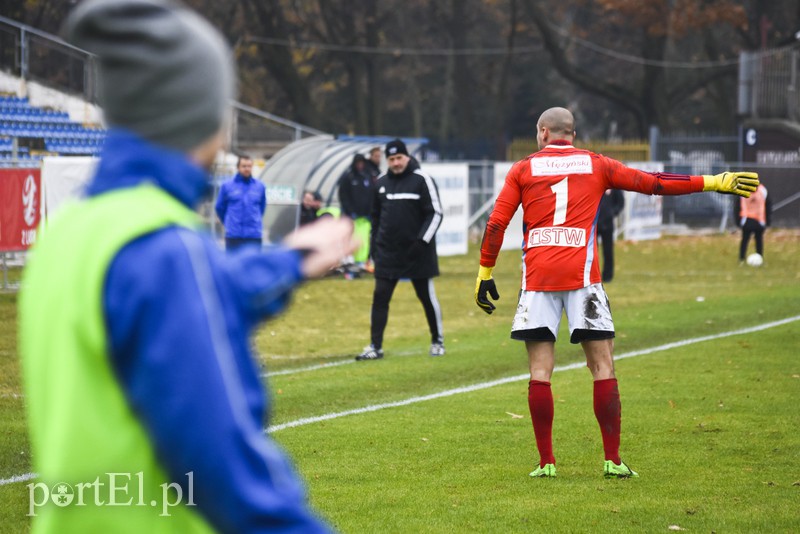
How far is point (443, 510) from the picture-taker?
6.51 m

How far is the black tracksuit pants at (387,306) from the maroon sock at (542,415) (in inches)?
210

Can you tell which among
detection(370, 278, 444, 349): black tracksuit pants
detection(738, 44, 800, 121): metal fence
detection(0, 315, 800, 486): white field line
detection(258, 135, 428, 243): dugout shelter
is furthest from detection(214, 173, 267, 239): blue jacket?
detection(738, 44, 800, 121): metal fence

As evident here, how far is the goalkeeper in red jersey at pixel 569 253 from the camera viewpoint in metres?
7.19

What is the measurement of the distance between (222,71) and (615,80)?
63.1 metres

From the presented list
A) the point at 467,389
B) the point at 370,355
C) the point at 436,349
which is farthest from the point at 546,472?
the point at 436,349

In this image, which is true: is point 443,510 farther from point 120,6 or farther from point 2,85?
point 2,85

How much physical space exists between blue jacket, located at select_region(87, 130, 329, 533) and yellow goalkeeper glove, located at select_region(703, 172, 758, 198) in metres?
5.60

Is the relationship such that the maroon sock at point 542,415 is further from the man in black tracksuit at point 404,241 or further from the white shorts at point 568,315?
the man in black tracksuit at point 404,241

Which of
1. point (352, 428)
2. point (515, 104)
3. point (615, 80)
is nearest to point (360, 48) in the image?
point (515, 104)

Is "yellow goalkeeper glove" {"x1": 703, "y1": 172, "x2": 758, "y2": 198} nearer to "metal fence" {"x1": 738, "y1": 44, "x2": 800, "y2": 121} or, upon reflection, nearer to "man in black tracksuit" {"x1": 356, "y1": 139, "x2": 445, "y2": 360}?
"man in black tracksuit" {"x1": 356, "y1": 139, "x2": 445, "y2": 360}

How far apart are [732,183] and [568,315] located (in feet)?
3.93

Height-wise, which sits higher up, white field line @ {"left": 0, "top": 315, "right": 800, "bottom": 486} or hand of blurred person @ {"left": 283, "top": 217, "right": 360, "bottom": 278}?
hand of blurred person @ {"left": 283, "top": 217, "right": 360, "bottom": 278}

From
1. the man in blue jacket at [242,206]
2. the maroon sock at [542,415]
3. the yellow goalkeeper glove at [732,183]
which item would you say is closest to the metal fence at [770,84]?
the man in blue jacket at [242,206]

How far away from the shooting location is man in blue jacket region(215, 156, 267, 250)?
1634 cm
